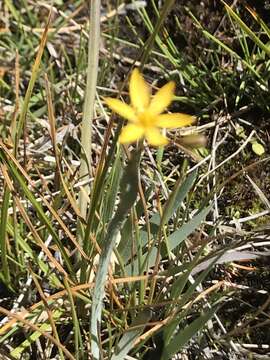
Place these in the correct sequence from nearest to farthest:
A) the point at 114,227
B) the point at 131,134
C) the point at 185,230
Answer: the point at 131,134 → the point at 114,227 → the point at 185,230

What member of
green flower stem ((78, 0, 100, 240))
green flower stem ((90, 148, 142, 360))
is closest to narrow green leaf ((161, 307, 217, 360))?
green flower stem ((90, 148, 142, 360))

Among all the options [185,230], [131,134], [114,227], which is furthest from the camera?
[185,230]

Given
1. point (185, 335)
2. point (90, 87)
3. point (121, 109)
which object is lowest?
point (185, 335)

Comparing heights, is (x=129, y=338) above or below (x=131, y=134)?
below

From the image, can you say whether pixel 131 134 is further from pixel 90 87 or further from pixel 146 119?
pixel 90 87

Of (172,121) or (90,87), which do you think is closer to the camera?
(172,121)

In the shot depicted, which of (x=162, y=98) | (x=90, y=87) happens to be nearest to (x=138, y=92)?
(x=162, y=98)

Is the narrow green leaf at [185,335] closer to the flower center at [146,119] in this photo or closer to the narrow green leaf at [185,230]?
the narrow green leaf at [185,230]

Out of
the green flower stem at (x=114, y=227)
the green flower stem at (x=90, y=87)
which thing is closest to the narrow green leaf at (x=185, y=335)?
the green flower stem at (x=114, y=227)

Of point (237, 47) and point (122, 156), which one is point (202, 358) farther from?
point (237, 47)
